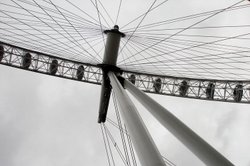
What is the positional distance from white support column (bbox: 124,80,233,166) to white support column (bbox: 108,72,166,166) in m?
0.82

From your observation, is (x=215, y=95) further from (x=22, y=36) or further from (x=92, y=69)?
(x=22, y=36)

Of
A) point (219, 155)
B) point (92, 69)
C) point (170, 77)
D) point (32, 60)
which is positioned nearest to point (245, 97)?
point (170, 77)

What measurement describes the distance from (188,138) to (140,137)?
4.50 ft

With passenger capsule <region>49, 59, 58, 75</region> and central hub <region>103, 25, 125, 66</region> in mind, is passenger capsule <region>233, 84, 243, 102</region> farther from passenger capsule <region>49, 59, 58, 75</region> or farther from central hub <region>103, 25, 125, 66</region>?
passenger capsule <region>49, 59, 58, 75</region>

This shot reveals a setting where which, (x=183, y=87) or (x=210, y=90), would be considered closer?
(x=210, y=90)

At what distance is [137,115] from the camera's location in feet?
32.8

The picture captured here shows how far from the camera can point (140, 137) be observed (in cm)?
848

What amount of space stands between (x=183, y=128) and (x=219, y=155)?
65.3 inches

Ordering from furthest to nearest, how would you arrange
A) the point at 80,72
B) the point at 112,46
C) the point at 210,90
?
1. the point at 210,90
2. the point at 80,72
3. the point at 112,46

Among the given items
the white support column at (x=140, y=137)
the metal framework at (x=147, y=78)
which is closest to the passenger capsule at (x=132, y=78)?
the metal framework at (x=147, y=78)

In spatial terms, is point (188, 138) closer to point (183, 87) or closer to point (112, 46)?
point (112, 46)

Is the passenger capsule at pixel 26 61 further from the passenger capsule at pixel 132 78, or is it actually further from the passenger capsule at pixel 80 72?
the passenger capsule at pixel 132 78

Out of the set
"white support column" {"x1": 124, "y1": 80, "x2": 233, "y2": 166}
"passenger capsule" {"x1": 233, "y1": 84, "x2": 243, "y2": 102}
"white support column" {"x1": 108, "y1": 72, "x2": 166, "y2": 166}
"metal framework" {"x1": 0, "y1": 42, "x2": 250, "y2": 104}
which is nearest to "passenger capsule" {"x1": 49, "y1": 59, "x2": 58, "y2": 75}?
"metal framework" {"x1": 0, "y1": 42, "x2": 250, "y2": 104}

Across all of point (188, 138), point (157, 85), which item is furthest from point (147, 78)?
point (188, 138)
